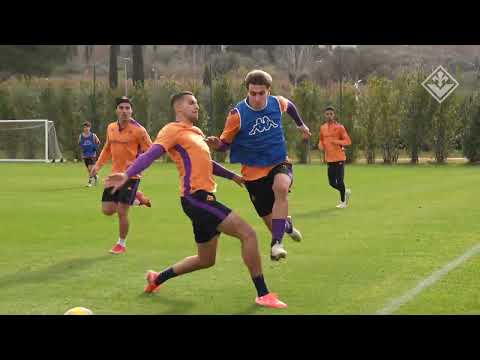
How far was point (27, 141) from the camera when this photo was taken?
45094 millimetres

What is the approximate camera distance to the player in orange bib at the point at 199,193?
7.55 meters

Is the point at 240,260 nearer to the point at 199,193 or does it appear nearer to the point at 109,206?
the point at 109,206

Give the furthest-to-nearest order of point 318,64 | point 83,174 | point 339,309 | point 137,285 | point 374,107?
1. point 318,64
2. point 374,107
3. point 83,174
4. point 137,285
5. point 339,309

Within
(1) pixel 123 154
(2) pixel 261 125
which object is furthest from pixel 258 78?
(1) pixel 123 154

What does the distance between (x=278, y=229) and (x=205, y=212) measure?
4.40 feet

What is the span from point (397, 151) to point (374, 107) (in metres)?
2.49

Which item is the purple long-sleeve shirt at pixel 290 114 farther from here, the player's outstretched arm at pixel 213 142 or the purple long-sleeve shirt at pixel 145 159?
the purple long-sleeve shirt at pixel 145 159

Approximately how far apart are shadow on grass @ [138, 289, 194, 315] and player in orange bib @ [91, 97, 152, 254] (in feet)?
9.92

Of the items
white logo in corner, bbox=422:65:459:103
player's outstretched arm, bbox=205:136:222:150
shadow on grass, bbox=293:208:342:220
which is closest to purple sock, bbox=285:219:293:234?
player's outstretched arm, bbox=205:136:222:150

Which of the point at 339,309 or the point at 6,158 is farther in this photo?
the point at 6,158

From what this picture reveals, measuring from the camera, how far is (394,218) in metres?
15.4
